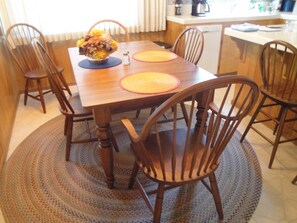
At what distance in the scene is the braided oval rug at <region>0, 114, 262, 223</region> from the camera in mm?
1530

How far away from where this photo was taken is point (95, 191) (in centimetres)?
171

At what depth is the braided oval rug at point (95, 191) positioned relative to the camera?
153 centimetres

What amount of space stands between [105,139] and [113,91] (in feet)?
1.02

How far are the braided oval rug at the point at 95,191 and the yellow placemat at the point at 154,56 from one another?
81 centimetres

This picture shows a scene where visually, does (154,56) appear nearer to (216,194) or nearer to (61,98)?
(61,98)

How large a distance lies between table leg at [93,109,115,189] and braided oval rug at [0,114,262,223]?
170mm

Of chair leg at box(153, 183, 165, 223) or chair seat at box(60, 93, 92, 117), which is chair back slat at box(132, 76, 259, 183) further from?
chair seat at box(60, 93, 92, 117)

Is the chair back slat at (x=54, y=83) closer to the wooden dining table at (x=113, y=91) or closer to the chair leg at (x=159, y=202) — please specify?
the wooden dining table at (x=113, y=91)

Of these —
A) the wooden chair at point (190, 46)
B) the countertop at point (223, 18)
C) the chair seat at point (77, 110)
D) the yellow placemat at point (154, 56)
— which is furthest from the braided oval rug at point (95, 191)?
the countertop at point (223, 18)

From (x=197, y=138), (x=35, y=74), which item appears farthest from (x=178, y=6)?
(x=197, y=138)

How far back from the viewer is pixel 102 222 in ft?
4.87

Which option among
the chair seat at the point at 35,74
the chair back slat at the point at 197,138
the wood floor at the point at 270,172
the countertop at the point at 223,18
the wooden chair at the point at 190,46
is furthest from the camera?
the countertop at the point at 223,18

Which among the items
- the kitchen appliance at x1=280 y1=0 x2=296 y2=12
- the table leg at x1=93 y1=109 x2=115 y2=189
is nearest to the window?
the kitchen appliance at x1=280 y1=0 x2=296 y2=12

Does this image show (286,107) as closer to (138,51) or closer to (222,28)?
(138,51)
